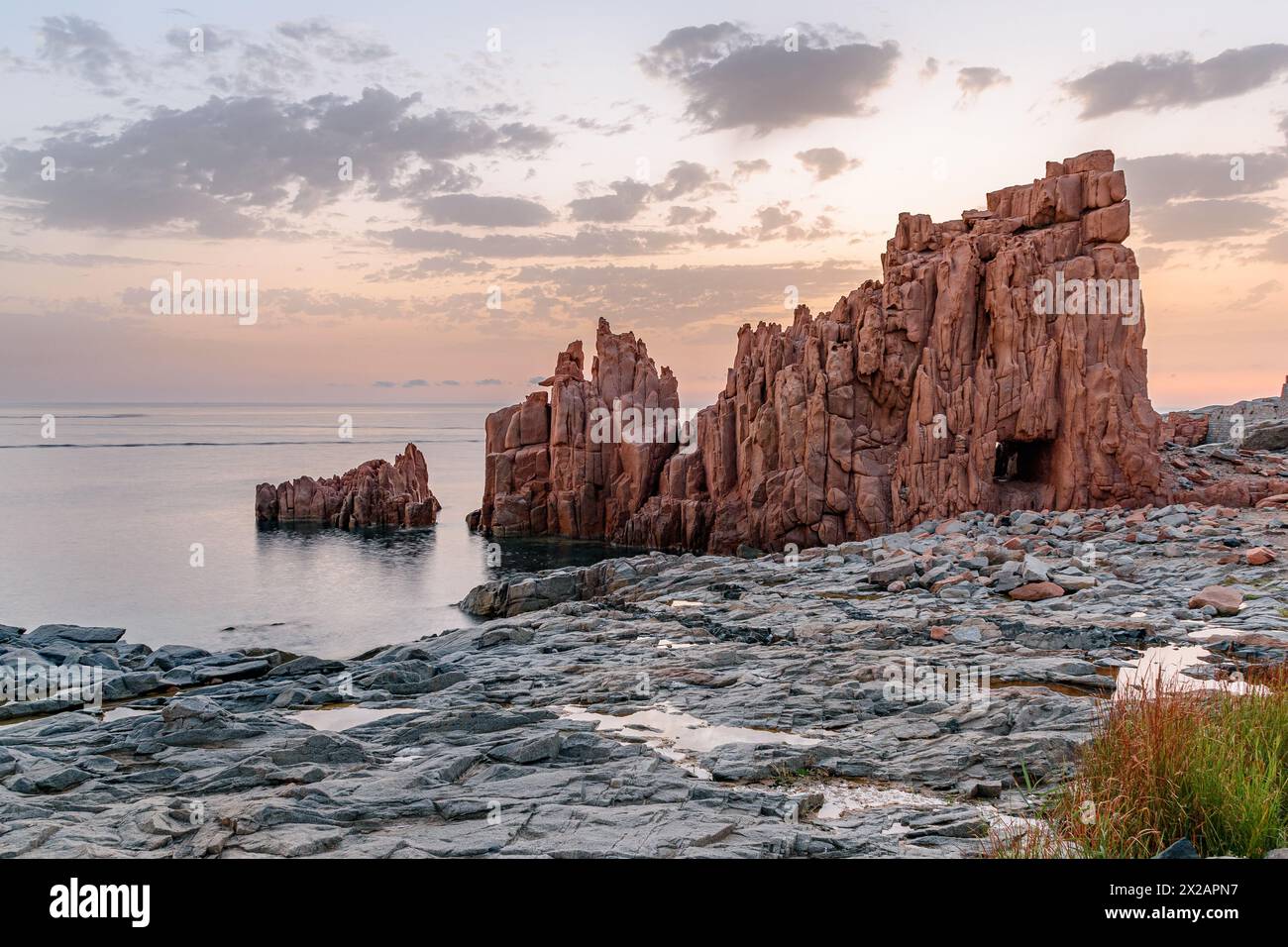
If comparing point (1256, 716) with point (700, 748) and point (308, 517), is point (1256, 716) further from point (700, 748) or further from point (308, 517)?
point (308, 517)

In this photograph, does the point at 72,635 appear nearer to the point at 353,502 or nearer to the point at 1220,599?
the point at 1220,599

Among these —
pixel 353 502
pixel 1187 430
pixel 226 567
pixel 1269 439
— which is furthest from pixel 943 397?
pixel 353 502

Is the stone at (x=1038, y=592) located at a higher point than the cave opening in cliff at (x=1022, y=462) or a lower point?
lower

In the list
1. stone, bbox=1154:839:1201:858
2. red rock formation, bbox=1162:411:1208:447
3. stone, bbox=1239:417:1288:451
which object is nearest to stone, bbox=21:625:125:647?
stone, bbox=1154:839:1201:858

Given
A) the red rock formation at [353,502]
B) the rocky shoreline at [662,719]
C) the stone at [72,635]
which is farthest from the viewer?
the red rock formation at [353,502]

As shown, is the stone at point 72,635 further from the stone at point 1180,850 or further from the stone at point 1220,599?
the stone at point 1220,599

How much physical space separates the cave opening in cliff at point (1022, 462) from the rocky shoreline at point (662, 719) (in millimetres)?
17111

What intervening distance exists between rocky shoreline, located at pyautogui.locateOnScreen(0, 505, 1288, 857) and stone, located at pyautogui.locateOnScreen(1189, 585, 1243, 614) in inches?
2.7

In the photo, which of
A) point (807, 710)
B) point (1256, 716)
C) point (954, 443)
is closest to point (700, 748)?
point (807, 710)

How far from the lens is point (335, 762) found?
442 inches

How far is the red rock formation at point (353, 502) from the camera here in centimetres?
7812

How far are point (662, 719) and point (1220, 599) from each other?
13449 millimetres

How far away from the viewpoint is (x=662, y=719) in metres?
13.3

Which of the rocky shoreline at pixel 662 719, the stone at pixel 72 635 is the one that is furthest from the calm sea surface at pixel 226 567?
the rocky shoreline at pixel 662 719
